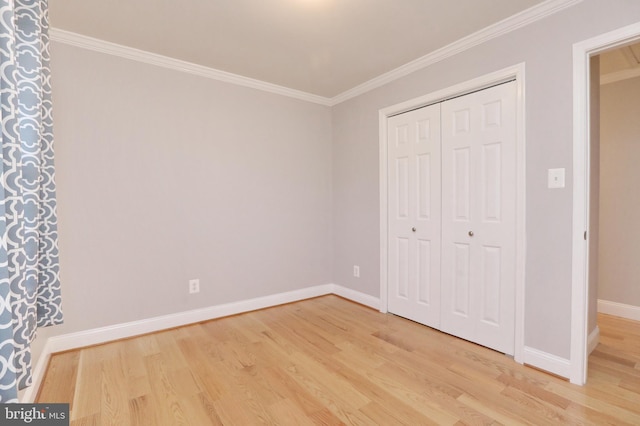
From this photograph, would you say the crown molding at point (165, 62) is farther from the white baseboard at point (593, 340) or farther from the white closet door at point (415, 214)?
the white baseboard at point (593, 340)

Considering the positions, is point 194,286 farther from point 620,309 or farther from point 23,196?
point 620,309

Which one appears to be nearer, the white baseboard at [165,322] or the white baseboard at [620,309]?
the white baseboard at [165,322]

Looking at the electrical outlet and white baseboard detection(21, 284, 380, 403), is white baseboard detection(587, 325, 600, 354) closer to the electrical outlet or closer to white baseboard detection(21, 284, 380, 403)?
white baseboard detection(21, 284, 380, 403)

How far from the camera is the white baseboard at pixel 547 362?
1.94 meters

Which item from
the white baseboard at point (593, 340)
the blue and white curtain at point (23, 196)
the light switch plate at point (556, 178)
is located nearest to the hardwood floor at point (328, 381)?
the white baseboard at point (593, 340)

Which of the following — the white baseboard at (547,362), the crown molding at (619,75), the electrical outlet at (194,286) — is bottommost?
the white baseboard at (547,362)

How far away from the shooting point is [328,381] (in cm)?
195

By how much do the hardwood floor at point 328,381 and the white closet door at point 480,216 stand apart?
Result: 0.73 feet

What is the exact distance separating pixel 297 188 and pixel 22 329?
9.10 ft

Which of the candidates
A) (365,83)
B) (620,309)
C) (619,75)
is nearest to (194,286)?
(365,83)

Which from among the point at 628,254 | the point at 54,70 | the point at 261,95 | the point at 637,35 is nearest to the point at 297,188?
the point at 261,95

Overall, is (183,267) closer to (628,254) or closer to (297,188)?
(297,188)

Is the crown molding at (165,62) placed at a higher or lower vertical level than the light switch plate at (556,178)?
higher

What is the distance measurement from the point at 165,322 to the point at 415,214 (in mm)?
2570
